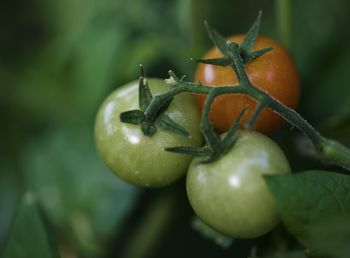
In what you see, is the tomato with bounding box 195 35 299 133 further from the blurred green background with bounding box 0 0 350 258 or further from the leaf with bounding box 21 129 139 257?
the leaf with bounding box 21 129 139 257

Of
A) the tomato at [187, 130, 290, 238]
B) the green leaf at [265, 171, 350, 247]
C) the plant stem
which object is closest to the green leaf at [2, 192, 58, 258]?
the tomato at [187, 130, 290, 238]

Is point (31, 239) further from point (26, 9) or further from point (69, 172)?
point (26, 9)

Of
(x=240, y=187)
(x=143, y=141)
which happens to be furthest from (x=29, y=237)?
(x=240, y=187)

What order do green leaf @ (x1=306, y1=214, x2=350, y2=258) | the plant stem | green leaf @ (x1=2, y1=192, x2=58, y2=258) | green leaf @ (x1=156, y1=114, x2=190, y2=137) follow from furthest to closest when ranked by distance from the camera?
the plant stem
green leaf @ (x1=2, y1=192, x2=58, y2=258)
green leaf @ (x1=156, y1=114, x2=190, y2=137)
green leaf @ (x1=306, y1=214, x2=350, y2=258)

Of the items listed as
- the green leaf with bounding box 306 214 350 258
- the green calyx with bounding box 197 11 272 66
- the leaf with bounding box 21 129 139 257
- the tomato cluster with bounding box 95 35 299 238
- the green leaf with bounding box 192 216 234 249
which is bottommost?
the leaf with bounding box 21 129 139 257

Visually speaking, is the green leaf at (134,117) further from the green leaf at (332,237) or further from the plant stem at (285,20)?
the plant stem at (285,20)

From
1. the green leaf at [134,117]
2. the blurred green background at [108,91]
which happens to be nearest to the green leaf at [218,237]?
the blurred green background at [108,91]
